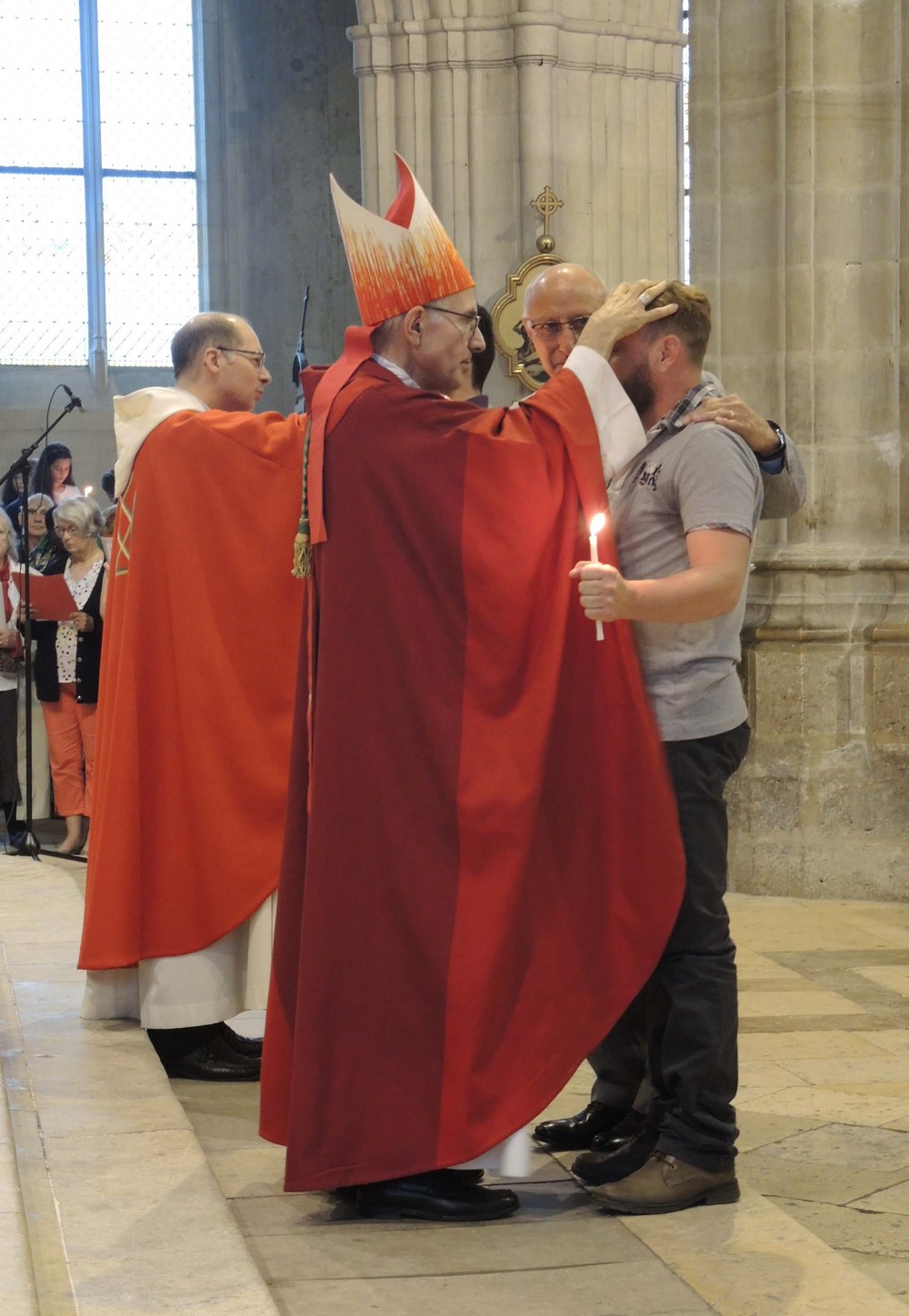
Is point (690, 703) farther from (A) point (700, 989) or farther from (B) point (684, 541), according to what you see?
(A) point (700, 989)

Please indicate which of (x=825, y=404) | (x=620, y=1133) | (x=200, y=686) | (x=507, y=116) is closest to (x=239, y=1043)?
(x=200, y=686)

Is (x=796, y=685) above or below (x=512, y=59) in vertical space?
below

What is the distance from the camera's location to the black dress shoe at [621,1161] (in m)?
3.20

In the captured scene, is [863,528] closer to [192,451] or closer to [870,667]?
[870,667]

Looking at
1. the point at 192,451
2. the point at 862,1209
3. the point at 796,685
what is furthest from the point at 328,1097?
the point at 796,685

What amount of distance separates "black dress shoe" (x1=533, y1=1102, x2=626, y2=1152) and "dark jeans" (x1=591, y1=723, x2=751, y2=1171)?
0.30 m

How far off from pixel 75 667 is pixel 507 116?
301 centimetres

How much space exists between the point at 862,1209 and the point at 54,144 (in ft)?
38.0

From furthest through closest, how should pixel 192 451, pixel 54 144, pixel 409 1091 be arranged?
pixel 54 144, pixel 192 451, pixel 409 1091

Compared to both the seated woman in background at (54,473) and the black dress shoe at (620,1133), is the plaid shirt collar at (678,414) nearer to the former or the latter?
the black dress shoe at (620,1133)

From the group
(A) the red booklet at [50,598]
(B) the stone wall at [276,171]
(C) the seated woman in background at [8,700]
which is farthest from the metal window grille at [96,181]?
(A) the red booklet at [50,598]

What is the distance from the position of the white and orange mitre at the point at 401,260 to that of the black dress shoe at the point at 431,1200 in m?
1.50

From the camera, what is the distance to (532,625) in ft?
10.0

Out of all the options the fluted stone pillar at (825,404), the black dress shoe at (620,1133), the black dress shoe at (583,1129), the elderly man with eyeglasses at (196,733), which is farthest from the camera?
the fluted stone pillar at (825,404)
